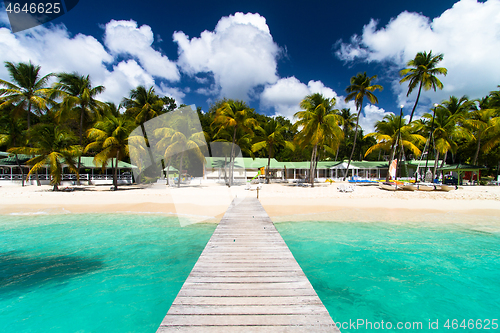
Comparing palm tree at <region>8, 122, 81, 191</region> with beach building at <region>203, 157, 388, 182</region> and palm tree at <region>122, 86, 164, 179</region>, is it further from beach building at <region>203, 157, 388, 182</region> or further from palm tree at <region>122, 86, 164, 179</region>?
beach building at <region>203, 157, 388, 182</region>

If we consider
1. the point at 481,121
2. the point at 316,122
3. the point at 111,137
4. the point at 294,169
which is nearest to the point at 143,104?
the point at 111,137

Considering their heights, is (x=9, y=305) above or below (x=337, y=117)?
below

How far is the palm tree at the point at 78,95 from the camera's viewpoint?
25.6m

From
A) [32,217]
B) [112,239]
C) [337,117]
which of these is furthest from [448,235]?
[32,217]

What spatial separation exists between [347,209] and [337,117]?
537 inches

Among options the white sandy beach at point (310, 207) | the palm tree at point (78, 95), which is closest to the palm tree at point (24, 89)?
the palm tree at point (78, 95)

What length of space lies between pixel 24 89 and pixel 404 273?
3623 centimetres

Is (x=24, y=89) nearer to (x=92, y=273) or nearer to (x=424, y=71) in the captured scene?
(x=92, y=273)

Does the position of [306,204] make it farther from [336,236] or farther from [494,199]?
[494,199]

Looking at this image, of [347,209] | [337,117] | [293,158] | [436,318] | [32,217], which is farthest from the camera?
[293,158]

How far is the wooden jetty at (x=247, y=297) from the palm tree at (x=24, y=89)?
31.2 m

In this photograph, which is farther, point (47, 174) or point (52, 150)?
point (47, 174)

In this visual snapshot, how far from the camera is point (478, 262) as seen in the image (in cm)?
636

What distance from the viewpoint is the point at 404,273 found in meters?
5.82
